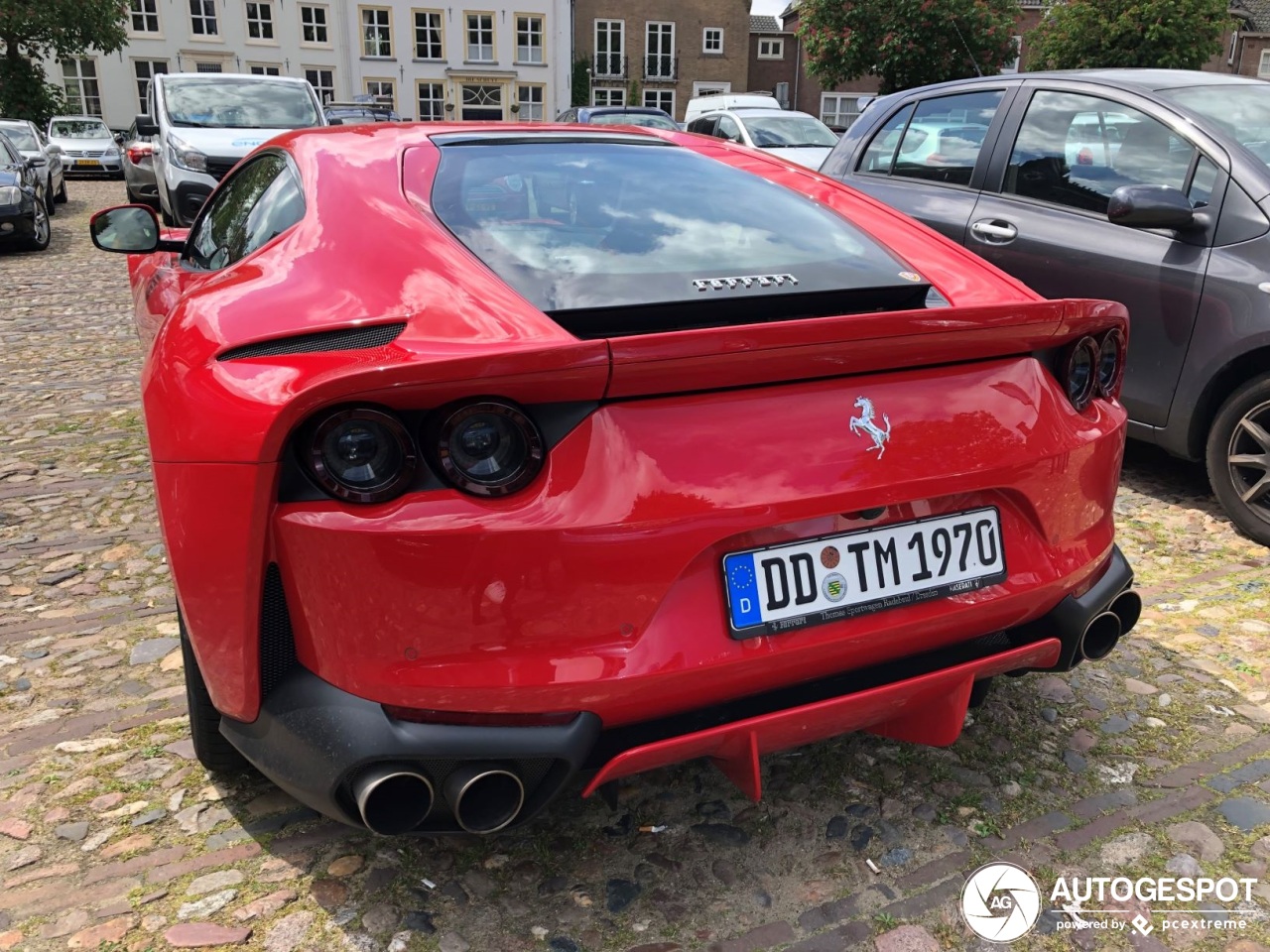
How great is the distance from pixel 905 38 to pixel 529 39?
855 inches

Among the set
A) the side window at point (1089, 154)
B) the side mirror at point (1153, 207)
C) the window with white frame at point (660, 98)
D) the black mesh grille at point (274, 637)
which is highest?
the window with white frame at point (660, 98)

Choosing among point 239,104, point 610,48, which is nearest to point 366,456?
point 239,104

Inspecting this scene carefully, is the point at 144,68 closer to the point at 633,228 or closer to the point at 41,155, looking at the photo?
the point at 41,155

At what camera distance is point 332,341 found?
179cm

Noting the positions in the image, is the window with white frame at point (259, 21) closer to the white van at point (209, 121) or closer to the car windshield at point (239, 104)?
the white van at point (209, 121)

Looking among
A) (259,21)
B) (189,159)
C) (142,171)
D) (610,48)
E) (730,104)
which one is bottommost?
(142,171)

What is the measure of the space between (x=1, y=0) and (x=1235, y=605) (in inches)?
1364

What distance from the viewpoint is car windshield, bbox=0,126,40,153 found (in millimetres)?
16769

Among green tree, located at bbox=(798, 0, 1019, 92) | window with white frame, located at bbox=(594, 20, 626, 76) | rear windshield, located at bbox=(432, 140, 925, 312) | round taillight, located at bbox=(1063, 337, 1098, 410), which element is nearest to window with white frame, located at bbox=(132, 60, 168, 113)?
window with white frame, located at bbox=(594, 20, 626, 76)

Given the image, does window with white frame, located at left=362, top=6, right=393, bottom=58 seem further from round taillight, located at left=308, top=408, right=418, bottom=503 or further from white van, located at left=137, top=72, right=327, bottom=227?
round taillight, located at left=308, top=408, right=418, bottom=503

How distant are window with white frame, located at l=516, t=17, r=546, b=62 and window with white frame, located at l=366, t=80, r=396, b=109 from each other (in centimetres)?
590

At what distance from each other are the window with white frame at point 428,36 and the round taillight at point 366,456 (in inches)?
1970

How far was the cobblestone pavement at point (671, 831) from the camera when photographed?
204 centimetres

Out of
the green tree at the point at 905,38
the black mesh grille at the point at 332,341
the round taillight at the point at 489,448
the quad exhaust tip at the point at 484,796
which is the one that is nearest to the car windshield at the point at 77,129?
the green tree at the point at 905,38
